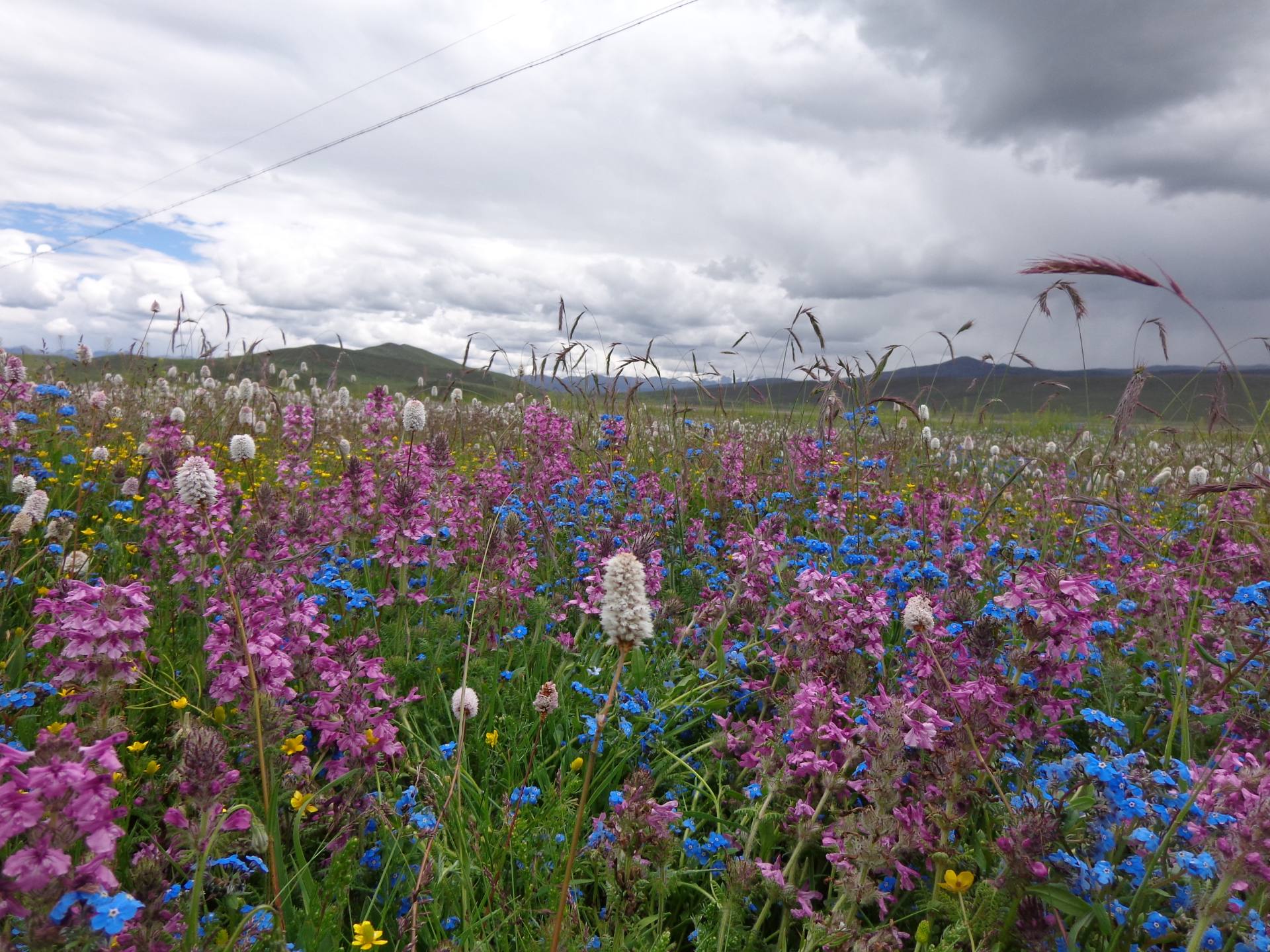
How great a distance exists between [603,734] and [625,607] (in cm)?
188

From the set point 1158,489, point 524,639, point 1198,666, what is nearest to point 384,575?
point 524,639

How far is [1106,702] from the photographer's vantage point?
128 inches

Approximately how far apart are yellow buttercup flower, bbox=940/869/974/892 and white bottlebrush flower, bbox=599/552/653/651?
1.44 m

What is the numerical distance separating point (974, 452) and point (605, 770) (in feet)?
29.5

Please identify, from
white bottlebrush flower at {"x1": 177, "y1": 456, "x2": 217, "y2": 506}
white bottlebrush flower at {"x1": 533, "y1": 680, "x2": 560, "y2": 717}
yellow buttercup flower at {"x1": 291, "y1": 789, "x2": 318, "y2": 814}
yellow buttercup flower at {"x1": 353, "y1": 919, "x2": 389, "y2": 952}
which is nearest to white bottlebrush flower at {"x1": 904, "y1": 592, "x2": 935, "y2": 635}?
white bottlebrush flower at {"x1": 533, "y1": 680, "x2": 560, "y2": 717}

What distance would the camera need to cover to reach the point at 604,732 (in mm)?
3094

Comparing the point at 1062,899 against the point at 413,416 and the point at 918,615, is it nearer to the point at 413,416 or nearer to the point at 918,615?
the point at 918,615

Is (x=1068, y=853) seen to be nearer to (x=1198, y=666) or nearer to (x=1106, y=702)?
(x=1106, y=702)

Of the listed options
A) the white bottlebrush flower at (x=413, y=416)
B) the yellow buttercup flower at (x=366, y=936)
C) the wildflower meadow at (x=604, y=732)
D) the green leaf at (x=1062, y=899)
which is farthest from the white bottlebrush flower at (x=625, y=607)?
the white bottlebrush flower at (x=413, y=416)

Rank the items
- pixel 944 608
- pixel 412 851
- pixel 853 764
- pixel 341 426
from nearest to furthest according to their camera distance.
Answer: pixel 412 851, pixel 853 764, pixel 944 608, pixel 341 426

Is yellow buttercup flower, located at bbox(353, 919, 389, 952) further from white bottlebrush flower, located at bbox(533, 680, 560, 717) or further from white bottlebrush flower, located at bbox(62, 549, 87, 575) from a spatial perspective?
white bottlebrush flower, located at bbox(62, 549, 87, 575)

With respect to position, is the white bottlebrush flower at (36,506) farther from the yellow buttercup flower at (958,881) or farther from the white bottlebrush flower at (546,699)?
the yellow buttercup flower at (958,881)

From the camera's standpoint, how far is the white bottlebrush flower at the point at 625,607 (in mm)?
1350

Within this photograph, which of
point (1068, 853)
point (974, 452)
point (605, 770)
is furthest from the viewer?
point (974, 452)
